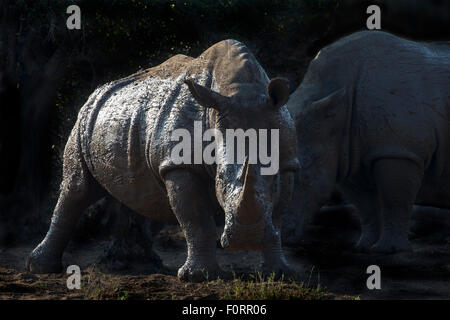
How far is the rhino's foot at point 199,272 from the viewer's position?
6.26 m

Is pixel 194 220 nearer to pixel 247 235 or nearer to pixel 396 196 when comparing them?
pixel 247 235

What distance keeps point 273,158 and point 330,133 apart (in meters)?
2.97

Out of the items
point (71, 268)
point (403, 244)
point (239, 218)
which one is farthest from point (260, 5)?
point (239, 218)

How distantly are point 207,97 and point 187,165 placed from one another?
2.02ft

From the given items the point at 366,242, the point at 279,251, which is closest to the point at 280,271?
the point at 279,251

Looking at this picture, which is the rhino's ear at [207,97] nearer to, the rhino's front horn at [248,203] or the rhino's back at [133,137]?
the rhino's back at [133,137]

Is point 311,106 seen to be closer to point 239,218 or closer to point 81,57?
point 239,218

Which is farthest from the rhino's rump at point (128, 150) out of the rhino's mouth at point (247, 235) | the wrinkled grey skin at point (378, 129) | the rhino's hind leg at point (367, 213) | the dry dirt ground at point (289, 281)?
the rhino's hind leg at point (367, 213)

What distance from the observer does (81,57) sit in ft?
36.7

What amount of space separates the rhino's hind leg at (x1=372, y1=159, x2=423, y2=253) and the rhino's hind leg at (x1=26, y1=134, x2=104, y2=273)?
3.15m

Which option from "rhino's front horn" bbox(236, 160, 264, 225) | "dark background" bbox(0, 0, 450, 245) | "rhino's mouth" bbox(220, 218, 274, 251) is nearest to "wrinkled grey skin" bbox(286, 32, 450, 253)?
"dark background" bbox(0, 0, 450, 245)

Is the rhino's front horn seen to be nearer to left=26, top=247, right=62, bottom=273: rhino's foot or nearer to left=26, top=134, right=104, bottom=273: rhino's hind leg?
left=26, top=134, right=104, bottom=273: rhino's hind leg

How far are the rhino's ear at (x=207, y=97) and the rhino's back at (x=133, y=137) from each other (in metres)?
0.59

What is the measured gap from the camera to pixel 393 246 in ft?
28.5
